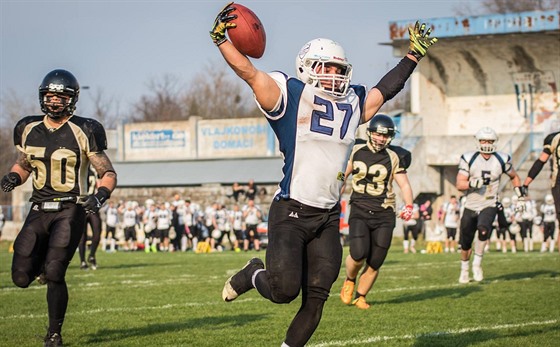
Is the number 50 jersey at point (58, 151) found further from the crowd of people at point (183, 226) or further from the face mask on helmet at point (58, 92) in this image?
the crowd of people at point (183, 226)

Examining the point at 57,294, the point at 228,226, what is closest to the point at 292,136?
the point at 57,294

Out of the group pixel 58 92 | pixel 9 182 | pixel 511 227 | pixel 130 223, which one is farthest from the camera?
pixel 130 223

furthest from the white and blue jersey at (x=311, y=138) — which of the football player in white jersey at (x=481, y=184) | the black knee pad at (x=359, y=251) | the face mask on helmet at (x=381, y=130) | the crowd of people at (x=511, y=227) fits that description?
the crowd of people at (x=511, y=227)

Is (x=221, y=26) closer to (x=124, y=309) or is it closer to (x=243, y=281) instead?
(x=243, y=281)

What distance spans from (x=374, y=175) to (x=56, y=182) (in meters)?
4.02

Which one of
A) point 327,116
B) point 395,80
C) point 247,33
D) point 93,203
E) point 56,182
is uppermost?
point 247,33

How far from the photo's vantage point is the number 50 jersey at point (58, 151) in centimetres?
733

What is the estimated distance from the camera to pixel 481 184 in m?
12.4

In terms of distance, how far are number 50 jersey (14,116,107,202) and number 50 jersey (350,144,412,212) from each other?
366cm

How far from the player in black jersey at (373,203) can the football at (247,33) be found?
4.33m

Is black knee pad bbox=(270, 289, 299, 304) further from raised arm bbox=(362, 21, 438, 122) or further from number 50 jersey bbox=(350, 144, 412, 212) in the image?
number 50 jersey bbox=(350, 144, 412, 212)

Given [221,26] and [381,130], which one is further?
[381,130]

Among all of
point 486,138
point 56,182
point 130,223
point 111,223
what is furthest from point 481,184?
point 130,223

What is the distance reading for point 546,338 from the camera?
24.0 ft
